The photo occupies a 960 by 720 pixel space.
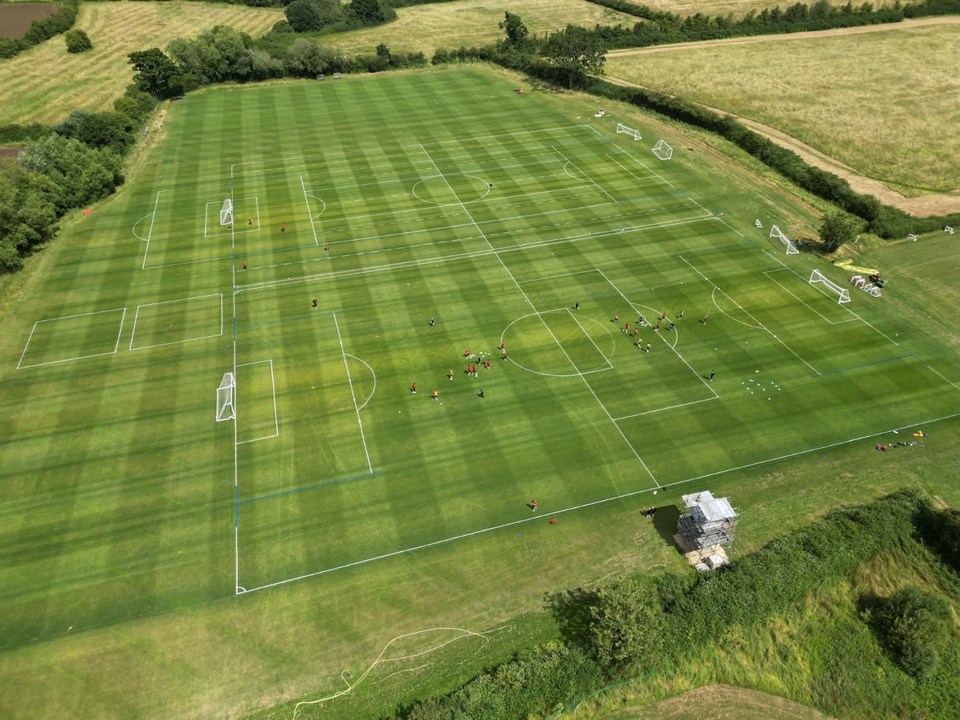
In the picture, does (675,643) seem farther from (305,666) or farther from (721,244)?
(721,244)

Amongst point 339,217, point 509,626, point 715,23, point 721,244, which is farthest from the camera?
point 715,23

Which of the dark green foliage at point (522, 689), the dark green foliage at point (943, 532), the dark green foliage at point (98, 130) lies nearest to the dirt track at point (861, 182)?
the dark green foliage at point (943, 532)

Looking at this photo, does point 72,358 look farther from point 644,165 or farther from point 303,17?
point 303,17

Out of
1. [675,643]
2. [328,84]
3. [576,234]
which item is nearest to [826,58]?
[576,234]

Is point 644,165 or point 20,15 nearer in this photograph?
point 644,165

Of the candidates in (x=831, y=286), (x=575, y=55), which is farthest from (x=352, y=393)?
(x=575, y=55)

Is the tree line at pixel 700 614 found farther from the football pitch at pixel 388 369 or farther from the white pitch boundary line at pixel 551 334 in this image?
the white pitch boundary line at pixel 551 334
